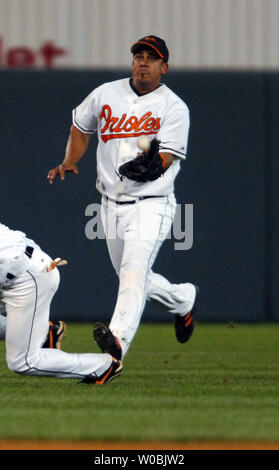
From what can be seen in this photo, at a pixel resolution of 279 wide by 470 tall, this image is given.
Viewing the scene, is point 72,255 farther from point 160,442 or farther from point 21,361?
point 160,442

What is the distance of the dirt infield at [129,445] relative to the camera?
457 cm

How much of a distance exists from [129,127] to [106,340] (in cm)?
165

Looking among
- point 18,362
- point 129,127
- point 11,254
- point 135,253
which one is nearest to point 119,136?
point 129,127

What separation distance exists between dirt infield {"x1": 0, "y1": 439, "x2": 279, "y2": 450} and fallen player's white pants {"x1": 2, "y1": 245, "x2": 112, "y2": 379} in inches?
47.6

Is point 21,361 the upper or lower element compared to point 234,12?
lower

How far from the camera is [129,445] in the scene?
4.64m

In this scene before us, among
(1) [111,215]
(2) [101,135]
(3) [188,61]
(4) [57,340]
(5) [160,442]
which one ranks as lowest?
(5) [160,442]

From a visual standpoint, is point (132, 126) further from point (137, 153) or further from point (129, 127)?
point (137, 153)

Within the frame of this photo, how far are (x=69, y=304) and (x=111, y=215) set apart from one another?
13.4 ft

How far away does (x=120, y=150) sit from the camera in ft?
24.6

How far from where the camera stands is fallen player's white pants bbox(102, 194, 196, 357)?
267 inches

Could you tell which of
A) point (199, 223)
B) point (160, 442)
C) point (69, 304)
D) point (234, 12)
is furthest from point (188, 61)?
point (160, 442)

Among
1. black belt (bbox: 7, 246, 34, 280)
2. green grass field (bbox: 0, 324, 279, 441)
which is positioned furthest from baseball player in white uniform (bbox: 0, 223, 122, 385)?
green grass field (bbox: 0, 324, 279, 441)

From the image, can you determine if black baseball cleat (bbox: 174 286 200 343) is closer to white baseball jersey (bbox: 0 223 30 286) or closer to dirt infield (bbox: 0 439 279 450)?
white baseball jersey (bbox: 0 223 30 286)
